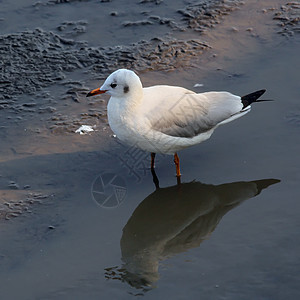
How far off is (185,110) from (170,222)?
3.73 ft

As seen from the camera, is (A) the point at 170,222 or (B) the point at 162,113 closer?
(A) the point at 170,222

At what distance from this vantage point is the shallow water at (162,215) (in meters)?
4.72

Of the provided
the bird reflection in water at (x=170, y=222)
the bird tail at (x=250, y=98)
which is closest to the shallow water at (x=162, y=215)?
the bird reflection in water at (x=170, y=222)

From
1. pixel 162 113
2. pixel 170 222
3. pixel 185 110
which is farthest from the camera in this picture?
pixel 185 110

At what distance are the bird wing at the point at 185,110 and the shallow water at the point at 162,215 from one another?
35 cm

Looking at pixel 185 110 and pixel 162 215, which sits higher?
pixel 185 110

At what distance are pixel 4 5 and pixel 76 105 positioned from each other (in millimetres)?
2501

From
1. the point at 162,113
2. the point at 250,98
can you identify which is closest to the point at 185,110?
the point at 162,113

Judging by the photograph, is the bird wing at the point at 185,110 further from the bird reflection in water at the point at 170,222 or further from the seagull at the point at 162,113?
the bird reflection in water at the point at 170,222

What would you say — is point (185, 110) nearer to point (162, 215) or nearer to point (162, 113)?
point (162, 113)

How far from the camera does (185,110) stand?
235 inches

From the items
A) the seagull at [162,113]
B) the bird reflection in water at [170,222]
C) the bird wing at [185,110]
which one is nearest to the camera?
the bird reflection in water at [170,222]

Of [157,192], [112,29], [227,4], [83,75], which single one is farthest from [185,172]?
[227,4]

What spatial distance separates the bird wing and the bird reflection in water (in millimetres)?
544
